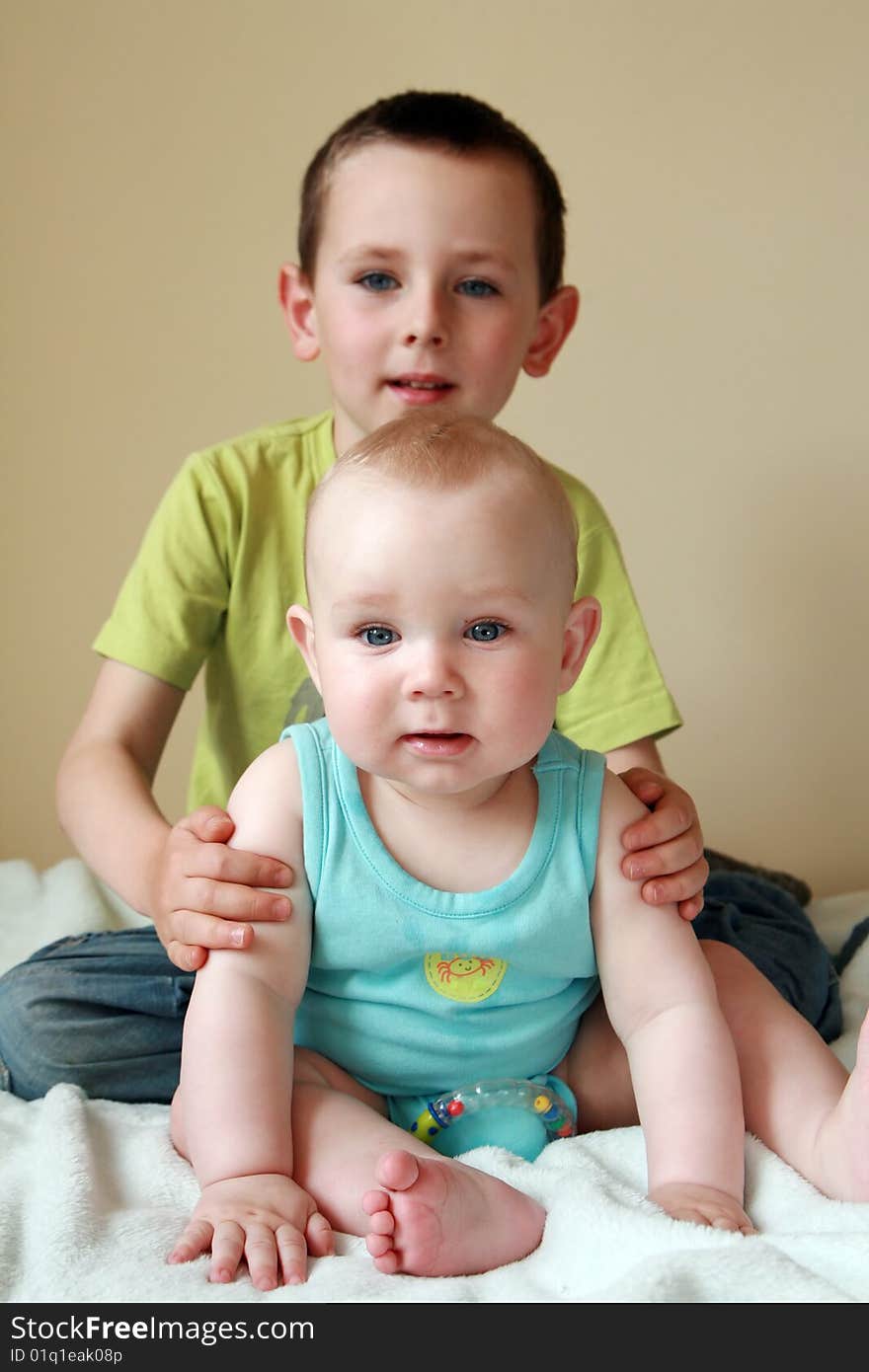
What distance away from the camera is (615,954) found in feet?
3.16

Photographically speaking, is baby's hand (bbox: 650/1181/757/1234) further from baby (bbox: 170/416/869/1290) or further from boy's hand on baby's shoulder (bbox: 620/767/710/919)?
boy's hand on baby's shoulder (bbox: 620/767/710/919)

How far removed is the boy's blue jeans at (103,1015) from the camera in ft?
3.71

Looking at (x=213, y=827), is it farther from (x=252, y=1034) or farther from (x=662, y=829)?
(x=662, y=829)

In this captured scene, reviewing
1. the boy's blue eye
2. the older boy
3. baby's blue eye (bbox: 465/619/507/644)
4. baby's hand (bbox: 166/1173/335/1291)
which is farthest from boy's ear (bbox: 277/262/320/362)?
baby's hand (bbox: 166/1173/335/1291)

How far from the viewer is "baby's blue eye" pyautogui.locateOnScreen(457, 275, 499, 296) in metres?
1.30

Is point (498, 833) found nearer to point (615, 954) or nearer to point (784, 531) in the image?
point (615, 954)

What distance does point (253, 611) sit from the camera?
139 centimetres

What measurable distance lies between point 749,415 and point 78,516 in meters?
0.96

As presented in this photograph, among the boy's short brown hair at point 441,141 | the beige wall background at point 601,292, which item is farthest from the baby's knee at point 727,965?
the beige wall background at point 601,292

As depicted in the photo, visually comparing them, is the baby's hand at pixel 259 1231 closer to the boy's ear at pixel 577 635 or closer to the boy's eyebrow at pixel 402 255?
the boy's ear at pixel 577 635

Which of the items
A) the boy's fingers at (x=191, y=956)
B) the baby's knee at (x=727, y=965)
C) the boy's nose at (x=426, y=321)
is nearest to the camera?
the boy's fingers at (x=191, y=956)

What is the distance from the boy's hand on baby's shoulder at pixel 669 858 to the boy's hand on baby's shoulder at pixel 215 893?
0.24 metres

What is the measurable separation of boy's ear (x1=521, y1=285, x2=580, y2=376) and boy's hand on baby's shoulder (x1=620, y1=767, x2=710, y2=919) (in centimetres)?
60

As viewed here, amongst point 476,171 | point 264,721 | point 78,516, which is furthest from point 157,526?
point 78,516
